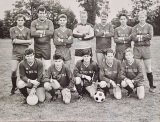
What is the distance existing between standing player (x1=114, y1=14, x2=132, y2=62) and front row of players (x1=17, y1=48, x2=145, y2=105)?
41 centimetres

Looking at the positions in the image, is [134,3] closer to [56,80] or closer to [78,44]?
[78,44]

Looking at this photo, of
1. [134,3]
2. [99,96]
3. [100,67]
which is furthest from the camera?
[134,3]

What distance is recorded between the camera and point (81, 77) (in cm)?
498

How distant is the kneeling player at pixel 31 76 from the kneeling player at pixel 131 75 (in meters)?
1.57

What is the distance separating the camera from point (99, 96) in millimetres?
4746

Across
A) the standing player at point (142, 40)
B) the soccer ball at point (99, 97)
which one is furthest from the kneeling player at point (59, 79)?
the standing player at point (142, 40)

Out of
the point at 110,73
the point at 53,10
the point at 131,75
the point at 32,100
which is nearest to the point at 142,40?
the point at 131,75

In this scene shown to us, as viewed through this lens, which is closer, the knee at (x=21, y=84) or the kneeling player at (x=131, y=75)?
the knee at (x=21, y=84)

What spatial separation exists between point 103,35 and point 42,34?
128 cm

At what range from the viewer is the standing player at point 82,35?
5.28 m

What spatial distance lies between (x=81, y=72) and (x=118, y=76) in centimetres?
73

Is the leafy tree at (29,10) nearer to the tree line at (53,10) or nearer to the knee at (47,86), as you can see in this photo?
the tree line at (53,10)

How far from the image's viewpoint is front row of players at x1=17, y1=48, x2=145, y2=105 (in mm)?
4738

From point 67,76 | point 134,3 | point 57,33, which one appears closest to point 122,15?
point 57,33
